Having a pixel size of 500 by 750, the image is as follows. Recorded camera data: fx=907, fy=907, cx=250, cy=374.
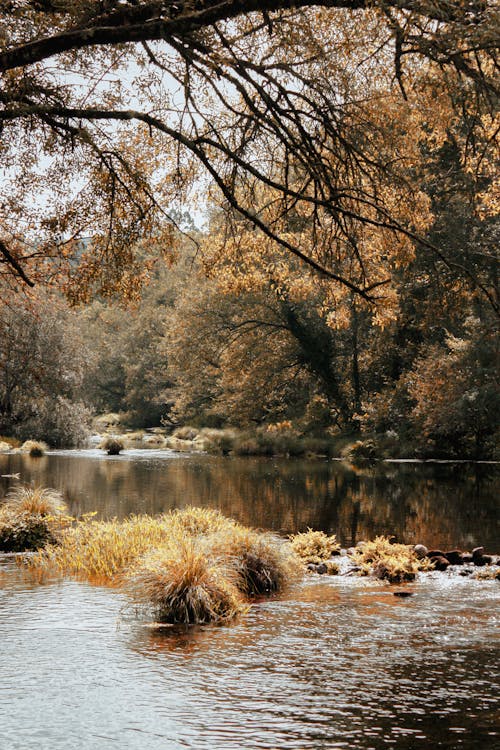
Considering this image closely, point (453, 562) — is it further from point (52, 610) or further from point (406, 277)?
point (406, 277)

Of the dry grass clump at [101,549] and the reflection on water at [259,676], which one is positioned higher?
the dry grass clump at [101,549]

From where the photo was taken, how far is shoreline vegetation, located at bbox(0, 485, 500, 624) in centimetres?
1058

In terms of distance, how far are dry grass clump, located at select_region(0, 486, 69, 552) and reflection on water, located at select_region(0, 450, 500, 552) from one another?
9.82 ft

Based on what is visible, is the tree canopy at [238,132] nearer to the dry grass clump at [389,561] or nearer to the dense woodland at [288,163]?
the dense woodland at [288,163]

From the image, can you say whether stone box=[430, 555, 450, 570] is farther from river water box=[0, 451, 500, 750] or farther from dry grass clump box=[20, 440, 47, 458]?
dry grass clump box=[20, 440, 47, 458]

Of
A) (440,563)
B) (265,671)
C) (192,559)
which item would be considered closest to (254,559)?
(192,559)

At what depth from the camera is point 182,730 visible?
269 inches

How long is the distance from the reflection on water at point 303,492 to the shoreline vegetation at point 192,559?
2.40 metres

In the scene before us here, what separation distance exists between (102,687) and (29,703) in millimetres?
707

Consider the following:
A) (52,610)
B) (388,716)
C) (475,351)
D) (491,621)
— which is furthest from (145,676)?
(475,351)

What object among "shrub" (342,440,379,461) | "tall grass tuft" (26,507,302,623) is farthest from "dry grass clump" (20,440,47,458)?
"tall grass tuft" (26,507,302,623)

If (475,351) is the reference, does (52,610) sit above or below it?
below

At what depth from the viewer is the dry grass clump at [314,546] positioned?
14.6 m

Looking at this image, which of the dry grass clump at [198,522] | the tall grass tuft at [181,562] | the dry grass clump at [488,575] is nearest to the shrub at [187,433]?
the tall grass tuft at [181,562]
